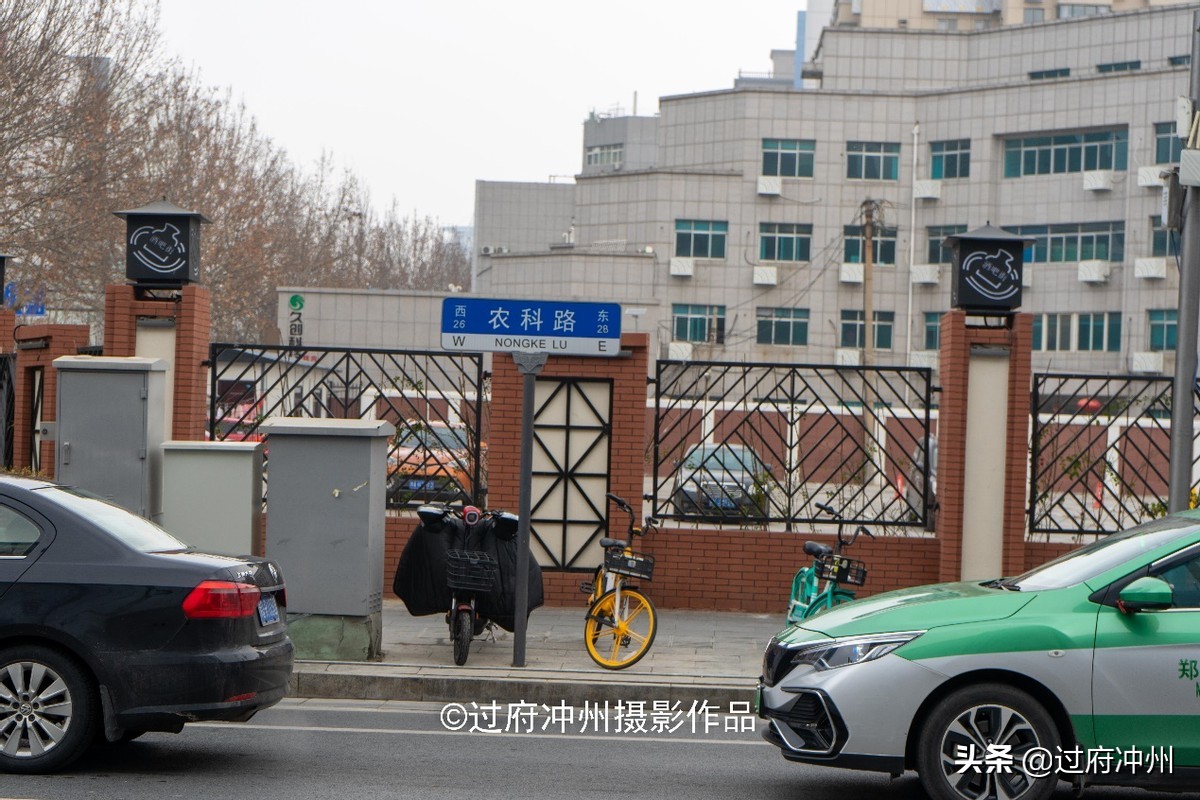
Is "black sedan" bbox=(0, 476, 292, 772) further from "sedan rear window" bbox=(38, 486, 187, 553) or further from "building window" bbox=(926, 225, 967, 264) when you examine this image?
"building window" bbox=(926, 225, 967, 264)

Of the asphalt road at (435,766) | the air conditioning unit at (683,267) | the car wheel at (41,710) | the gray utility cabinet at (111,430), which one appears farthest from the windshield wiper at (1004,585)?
the air conditioning unit at (683,267)

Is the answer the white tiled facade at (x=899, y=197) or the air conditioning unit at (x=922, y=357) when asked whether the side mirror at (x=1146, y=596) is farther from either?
the air conditioning unit at (x=922, y=357)

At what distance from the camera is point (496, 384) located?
13.3 metres

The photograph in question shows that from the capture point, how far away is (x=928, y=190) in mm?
51750

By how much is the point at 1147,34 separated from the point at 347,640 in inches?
2069

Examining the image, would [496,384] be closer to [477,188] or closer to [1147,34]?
[1147,34]

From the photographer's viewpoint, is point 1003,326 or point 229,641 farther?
point 1003,326

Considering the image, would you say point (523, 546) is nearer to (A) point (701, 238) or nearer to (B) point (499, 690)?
(B) point (499, 690)

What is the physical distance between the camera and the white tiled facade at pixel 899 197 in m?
49.3

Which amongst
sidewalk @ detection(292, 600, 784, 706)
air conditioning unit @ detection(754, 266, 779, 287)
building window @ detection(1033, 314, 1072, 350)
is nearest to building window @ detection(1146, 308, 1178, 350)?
building window @ detection(1033, 314, 1072, 350)

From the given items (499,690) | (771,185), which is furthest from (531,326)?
(771,185)

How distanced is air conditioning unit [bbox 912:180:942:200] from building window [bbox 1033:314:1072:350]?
19.3ft

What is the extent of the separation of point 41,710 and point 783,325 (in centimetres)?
4801

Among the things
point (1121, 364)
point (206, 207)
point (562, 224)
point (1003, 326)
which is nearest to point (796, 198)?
point (1121, 364)
